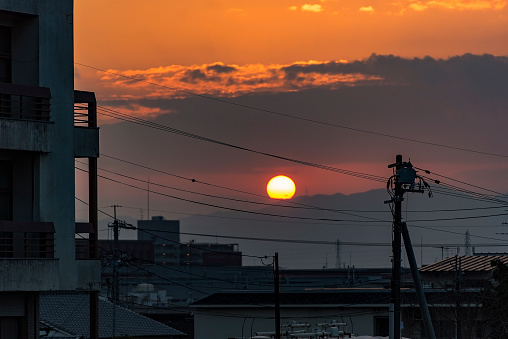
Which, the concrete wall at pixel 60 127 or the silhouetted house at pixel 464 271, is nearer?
the concrete wall at pixel 60 127

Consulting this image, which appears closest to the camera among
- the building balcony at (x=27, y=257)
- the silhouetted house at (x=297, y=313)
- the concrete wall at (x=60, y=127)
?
the building balcony at (x=27, y=257)

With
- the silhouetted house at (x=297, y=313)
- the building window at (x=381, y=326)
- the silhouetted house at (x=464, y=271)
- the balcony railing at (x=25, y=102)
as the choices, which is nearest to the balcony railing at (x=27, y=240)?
the balcony railing at (x=25, y=102)

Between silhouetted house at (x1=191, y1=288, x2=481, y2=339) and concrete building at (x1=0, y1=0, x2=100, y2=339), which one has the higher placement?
concrete building at (x1=0, y1=0, x2=100, y2=339)

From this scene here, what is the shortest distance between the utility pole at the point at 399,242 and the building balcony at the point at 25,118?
1606 cm

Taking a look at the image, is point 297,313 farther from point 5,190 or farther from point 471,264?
point 5,190

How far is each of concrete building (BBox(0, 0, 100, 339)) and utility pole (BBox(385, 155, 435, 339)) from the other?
13.3 meters

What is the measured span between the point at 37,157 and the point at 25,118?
1.68 m

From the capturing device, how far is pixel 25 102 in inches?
1309

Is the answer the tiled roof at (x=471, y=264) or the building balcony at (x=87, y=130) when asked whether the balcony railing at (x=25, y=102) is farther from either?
the tiled roof at (x=471, y=264)

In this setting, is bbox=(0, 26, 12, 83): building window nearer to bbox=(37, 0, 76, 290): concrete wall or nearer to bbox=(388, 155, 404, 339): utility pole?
bbox=(37, 0, 76, 290): concrete wall

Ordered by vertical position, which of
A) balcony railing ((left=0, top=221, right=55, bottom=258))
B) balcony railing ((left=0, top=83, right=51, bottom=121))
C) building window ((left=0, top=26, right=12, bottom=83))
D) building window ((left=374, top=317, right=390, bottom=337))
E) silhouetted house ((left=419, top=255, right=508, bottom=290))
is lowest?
building window ((left=374, top=317, right=390, bottom=337))

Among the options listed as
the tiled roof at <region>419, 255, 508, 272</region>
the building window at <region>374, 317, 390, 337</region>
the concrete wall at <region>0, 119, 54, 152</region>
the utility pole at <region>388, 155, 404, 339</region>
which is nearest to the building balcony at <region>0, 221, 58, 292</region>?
the concrete wall at <region>0, 119, 54, 152</region>

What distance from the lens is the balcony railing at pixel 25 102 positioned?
32906mm

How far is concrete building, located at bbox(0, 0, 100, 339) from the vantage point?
Answer: 32844 mm
